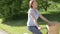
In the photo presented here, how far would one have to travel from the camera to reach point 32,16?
5.38 m

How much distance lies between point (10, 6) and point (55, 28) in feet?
28.6

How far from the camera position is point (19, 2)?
47.8ft

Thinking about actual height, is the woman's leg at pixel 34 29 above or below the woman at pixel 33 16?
below

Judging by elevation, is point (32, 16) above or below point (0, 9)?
above

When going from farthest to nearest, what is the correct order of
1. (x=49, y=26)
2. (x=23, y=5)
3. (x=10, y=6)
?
(x=23, y=5) → (x=10, y=6) → (x=49, y=26)

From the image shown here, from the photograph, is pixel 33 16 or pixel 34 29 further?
pixel 34 29

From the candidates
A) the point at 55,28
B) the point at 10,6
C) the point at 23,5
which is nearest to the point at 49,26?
the point at 55,28

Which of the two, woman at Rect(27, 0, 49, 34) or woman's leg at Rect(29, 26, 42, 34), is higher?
woman at Rect(27, 0, 49, 34)

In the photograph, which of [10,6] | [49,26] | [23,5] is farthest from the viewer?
[23,5]

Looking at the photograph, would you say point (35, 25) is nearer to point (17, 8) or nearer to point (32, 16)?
point (32, 16)

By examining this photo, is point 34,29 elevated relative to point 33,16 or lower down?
lower down

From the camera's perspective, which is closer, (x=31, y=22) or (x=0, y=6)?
(x=31, y=22)

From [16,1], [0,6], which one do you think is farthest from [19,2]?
[0,6]

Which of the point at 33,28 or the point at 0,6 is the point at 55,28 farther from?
the point at 0,6
